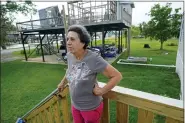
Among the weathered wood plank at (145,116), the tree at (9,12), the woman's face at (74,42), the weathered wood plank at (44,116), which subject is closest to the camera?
the weathered wood plank at (145,116)

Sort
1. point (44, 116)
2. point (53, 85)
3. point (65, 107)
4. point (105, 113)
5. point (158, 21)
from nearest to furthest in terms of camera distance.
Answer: point (105, 113)
point (65, 107)
point (44, 116)
point (53, 85)
point (158, 21)

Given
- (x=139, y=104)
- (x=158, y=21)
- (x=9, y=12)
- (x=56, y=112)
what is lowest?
(x=56, y=112)

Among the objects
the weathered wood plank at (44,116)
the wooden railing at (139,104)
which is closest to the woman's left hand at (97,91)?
the wooden railing at (139,104)

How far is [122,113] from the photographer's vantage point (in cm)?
120

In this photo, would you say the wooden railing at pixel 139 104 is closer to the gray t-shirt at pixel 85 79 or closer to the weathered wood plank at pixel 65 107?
the weathered wood plank at pixel 65 107

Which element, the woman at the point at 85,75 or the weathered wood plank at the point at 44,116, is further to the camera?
the weathered wood plank at the point at 44,116

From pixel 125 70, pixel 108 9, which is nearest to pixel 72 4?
pixel 108 9

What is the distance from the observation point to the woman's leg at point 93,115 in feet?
4.20

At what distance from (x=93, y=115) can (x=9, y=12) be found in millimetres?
14063

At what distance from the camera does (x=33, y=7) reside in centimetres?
1474

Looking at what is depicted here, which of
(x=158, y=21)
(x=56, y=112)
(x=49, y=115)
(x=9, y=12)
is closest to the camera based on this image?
(x=56, y=112)

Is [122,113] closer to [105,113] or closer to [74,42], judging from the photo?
[105,113]

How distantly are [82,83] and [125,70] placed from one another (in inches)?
243

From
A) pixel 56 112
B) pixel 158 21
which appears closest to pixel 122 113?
pixel 56 112
